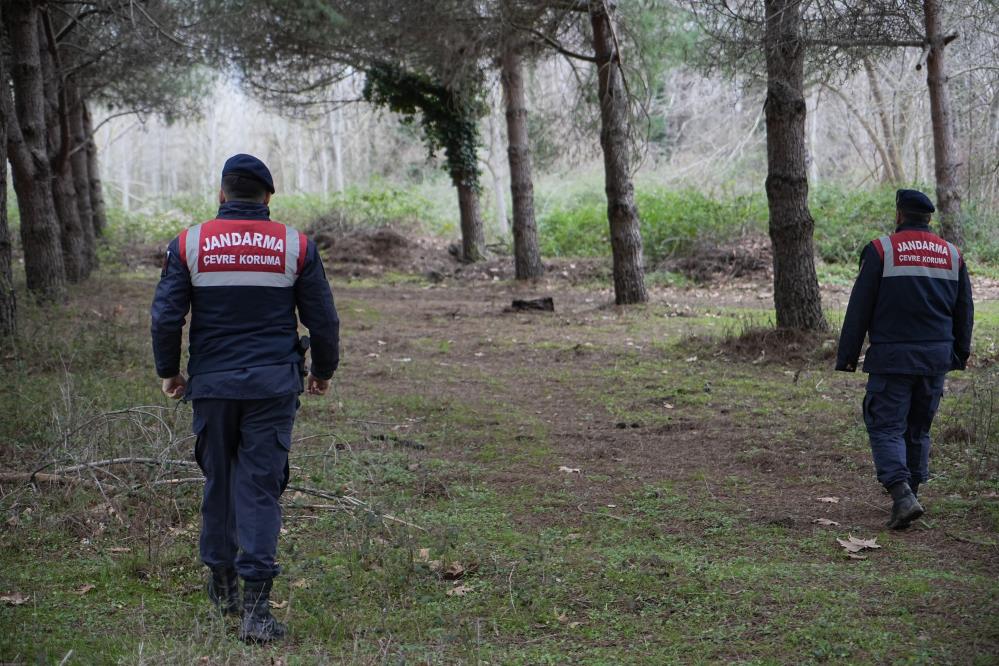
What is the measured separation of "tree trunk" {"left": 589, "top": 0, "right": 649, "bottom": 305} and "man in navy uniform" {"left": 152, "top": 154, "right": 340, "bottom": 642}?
1137 centimetres

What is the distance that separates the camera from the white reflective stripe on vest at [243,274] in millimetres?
4137

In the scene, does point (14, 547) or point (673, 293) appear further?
point (673, 293)

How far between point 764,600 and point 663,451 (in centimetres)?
318

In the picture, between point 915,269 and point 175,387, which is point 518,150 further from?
point 175,387

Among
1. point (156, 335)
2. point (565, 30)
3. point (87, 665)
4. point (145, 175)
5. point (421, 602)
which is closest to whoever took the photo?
point (87, 665)

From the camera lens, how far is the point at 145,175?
88.4m

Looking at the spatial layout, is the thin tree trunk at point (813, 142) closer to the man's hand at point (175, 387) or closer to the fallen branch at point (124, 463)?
the fallen branch at point (124, 463)

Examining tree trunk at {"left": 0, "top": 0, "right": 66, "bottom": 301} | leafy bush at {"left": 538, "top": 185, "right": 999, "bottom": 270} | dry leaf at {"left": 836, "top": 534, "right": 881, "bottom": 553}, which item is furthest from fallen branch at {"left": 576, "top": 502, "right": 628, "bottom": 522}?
leafy bush at {"left": 538, "top": 185, "right": 999, "bottom": 270}

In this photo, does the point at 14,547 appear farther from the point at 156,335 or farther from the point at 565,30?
the point at 565,30

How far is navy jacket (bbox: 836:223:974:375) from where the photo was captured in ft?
18.2

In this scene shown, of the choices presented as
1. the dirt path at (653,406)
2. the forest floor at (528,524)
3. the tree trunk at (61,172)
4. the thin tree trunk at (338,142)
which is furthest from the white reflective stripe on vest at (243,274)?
the thin tree trunk at (338,142)

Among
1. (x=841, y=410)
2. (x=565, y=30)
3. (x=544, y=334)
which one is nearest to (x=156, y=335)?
(x=841, y=410)

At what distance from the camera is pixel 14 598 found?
441 centimetres

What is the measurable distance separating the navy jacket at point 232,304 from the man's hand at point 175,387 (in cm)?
4
